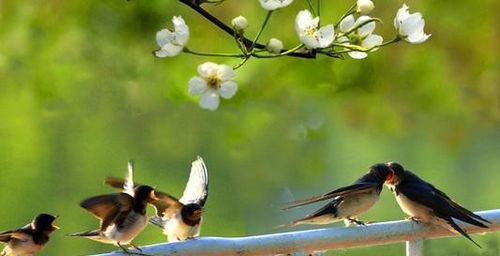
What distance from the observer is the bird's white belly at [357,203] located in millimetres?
1208

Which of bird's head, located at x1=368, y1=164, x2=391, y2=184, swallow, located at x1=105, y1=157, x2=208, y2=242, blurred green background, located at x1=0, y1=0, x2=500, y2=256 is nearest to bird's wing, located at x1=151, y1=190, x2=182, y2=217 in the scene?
swallow, located at x1=105, y1=157, x2=208, y2=242

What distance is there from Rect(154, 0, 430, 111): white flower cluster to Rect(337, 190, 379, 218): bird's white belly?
0.42 metres

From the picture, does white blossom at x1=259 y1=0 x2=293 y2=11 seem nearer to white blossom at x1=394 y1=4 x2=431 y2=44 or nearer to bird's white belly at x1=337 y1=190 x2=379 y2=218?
white blossom at x1=394 y1=4 x2=431 y2=44

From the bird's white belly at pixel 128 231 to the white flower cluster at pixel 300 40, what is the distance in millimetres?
334

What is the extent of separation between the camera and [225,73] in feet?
2.52

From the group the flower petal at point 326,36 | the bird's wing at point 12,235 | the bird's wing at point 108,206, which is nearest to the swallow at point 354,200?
the bird's wing at point 108,206

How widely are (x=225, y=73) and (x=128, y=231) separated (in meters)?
0.39

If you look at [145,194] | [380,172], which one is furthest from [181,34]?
[380,172]

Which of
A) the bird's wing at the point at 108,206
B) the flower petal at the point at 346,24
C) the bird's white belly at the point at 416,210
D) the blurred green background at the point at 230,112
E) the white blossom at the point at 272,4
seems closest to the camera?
the white blossom at the point at 272,4

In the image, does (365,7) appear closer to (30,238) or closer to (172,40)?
(172,40)

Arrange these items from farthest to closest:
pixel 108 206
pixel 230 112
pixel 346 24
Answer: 1. pixel 230 112
2. pixel 108 206
3. pixel 346 24

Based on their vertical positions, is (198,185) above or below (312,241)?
above

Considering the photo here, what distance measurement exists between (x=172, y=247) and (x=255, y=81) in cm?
111

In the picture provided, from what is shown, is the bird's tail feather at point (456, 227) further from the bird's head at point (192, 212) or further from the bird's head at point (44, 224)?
the bird's head at point (44, 224)
